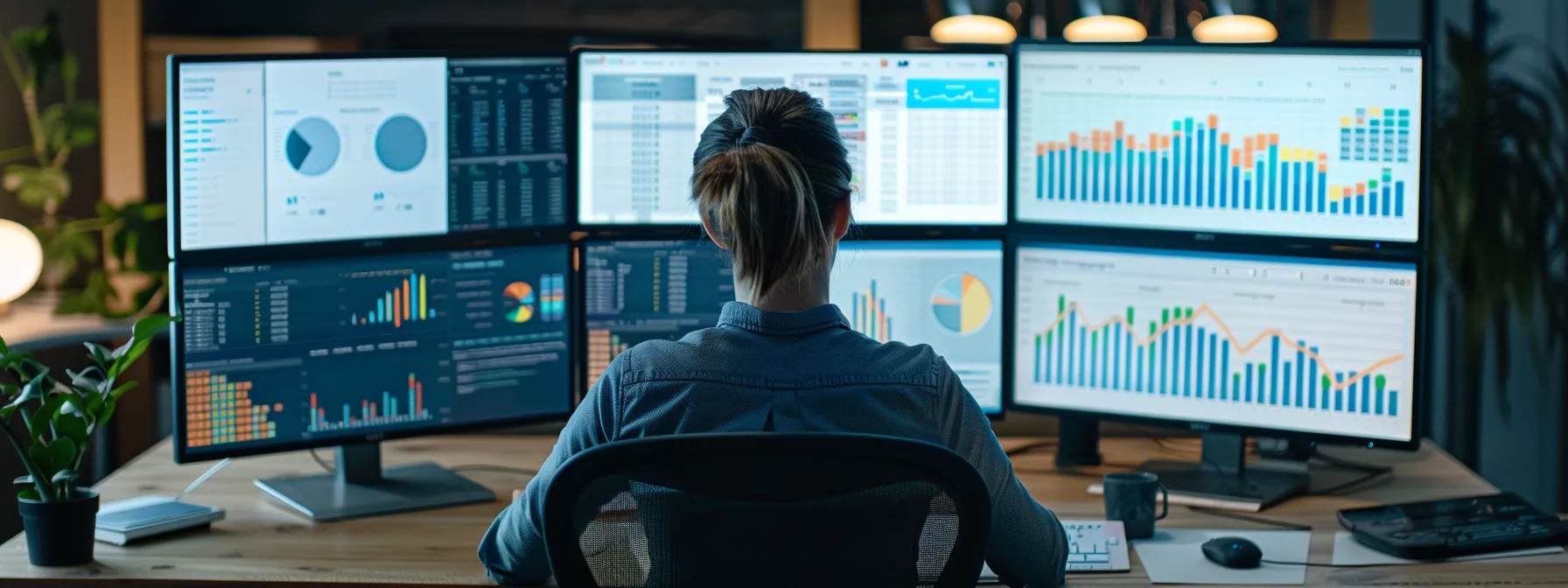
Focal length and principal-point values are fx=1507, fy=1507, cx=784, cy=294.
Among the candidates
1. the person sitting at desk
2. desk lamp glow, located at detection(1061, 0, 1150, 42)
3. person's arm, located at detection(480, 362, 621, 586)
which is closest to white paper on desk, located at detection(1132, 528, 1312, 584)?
the person sitting at desk

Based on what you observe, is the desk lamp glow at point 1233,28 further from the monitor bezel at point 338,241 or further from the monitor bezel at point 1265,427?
the monitor bezel at point 338,241

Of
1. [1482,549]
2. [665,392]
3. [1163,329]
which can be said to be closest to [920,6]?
[1163,329]

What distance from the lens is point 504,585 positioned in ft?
5.57

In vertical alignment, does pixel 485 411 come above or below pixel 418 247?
below

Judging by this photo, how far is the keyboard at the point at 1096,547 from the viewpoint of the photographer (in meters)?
1.80

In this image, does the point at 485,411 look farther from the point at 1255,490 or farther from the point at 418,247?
the point at 1255,490

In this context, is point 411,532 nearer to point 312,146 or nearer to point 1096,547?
point 312,146

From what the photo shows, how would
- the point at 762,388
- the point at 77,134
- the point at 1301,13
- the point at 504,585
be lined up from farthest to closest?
the point at 1301,13 → the point at 77,134 → the point at 504,585 → the point at 762,388

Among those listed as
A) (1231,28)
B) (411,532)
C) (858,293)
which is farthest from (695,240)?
(1231,28)

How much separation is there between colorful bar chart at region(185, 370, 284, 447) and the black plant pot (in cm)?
21

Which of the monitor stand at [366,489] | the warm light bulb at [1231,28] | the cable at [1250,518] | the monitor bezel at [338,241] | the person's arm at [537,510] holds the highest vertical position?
the warm light bulb at [1231,28]

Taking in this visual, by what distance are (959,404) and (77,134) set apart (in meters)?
3.69

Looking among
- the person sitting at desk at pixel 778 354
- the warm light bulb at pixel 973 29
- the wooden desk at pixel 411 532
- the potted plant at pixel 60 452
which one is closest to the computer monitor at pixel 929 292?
the wooden desk at pixel 411 532

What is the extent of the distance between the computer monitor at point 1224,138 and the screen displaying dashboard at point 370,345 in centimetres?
75
